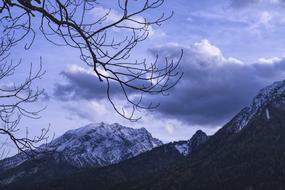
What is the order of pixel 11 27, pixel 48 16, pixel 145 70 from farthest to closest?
pixel 11 27 < pixel 145 70 < pixel 48 16

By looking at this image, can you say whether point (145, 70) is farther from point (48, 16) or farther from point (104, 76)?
point (48, 16)

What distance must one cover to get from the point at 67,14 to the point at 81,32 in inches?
13.6

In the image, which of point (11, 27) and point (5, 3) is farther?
point (11, 27)

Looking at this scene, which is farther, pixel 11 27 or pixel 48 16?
pixel 11 27

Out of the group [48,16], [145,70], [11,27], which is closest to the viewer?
[48,16]

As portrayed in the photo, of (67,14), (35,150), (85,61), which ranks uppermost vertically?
(67,14)

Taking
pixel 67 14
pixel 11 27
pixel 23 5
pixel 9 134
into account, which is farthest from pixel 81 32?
pixel 9 134

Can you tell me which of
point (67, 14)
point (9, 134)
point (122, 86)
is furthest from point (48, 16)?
point (9, 134)

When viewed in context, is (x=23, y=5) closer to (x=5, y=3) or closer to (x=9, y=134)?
(x=5, y=3)

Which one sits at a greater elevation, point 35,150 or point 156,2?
point 156,2

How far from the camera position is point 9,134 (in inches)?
389

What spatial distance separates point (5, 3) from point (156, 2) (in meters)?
2.21

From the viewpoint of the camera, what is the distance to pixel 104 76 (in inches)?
335

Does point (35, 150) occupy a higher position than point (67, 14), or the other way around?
point (67, 14)
